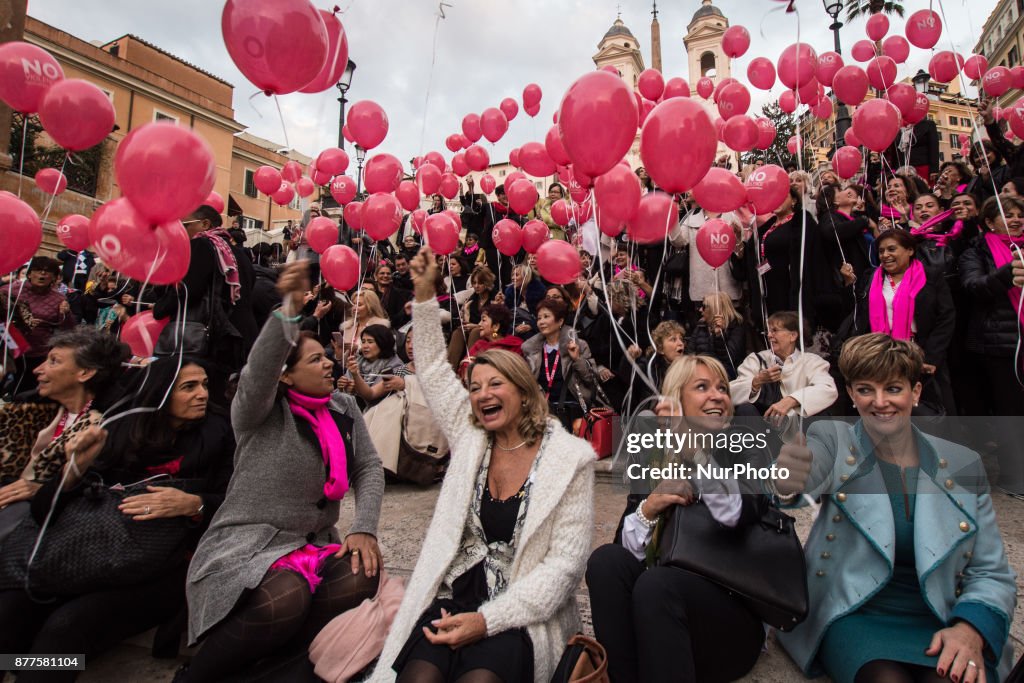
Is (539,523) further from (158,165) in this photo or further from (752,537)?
(158,165)

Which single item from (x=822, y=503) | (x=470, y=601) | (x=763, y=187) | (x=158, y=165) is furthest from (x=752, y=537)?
(x=763, y=187)

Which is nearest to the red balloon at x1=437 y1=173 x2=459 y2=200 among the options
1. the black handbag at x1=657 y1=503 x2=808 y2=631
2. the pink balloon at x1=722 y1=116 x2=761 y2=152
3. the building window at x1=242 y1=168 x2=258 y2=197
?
the pink balloon at x1=722 y1=116 x2=761 y2=152

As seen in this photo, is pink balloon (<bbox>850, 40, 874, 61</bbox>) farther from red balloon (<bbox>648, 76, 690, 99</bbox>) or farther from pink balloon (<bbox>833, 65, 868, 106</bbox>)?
red balloon (<bbox>648, 76, 690, 99</bbox>)

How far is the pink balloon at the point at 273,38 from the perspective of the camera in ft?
7.98

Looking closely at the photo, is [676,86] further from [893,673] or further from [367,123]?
[893,673]

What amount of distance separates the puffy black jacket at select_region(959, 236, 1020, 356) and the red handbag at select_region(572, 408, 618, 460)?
102 inches

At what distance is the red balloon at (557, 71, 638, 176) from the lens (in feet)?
8.92

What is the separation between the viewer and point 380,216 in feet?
17.3

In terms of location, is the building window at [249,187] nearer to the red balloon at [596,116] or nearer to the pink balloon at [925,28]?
the pink balloon at [925,28]

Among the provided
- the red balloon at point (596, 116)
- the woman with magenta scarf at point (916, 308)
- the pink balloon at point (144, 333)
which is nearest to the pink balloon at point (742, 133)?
the woman with magenta scarf at point (916, 308)

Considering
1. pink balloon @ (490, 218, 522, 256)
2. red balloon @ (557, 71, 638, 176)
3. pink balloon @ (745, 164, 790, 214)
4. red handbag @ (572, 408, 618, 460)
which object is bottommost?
red handbag @ (572, 408, 618, 460)

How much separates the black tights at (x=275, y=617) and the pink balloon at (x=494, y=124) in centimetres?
656

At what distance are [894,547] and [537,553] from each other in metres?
1.16

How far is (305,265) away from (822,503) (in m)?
2.03
